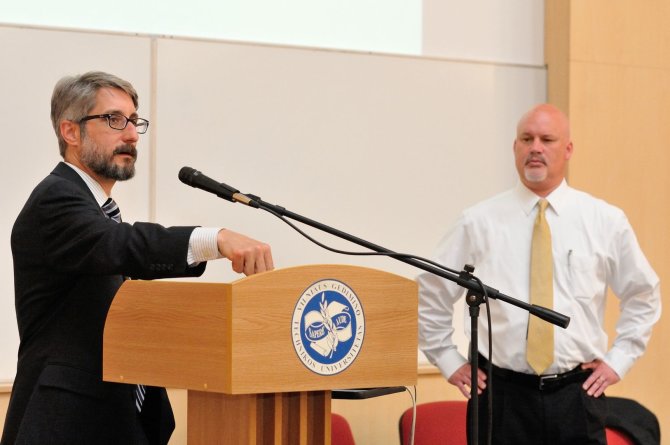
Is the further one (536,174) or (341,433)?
(341,433)

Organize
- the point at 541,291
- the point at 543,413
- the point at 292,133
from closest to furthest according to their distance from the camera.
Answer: the point at 543,413, the point at 541,291, the point at 292,133

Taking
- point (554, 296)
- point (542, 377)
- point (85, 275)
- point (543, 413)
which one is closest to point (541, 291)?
point (554, 296)

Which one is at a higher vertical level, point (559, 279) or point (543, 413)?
point (559, 279)

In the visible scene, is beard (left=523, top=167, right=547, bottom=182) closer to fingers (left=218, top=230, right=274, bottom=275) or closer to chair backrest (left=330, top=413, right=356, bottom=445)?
chair backrest (left=330, top=413, right=356, bottom=445)

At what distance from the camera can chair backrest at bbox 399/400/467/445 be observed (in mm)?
4434

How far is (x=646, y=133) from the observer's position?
5312mm

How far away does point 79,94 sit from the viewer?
2.78 meters

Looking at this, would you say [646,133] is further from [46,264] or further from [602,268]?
[46,264]

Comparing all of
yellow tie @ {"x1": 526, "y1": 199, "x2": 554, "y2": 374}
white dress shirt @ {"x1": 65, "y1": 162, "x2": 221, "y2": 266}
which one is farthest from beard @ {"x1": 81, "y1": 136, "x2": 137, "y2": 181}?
yellow tie @ {"x1": 526, "y1": 199, "x2": 554, "y2": 374}

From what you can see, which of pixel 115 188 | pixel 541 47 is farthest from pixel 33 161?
pixel 541 47

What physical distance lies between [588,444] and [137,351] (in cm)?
193

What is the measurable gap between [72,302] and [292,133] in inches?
90.3

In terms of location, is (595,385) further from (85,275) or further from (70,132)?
(70,132)

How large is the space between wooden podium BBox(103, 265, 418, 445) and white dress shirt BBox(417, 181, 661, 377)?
1287mm
